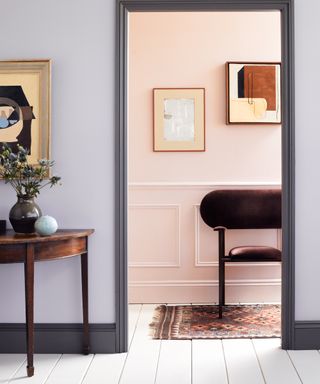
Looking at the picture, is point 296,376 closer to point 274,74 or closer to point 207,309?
point 207,309

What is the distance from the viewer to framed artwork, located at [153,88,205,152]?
5.25m

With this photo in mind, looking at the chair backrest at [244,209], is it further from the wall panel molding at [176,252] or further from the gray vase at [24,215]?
the gray vase at [24,215]

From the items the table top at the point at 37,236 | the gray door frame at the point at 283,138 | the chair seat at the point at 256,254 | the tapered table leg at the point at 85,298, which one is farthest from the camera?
the chair seat at the point at 256,254

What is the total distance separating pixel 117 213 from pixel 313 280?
126cm

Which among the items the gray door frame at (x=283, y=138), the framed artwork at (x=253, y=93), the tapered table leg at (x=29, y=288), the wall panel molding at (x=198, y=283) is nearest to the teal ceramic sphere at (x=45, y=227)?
the tapered table leg at (x=29, y=288)

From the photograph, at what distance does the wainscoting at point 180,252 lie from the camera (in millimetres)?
5262

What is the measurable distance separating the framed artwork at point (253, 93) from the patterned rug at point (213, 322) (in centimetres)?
159

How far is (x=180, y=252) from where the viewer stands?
529 cm

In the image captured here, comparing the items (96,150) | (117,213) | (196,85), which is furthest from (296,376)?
(196,85)

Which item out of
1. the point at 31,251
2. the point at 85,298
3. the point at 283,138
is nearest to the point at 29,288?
the point at 31,251

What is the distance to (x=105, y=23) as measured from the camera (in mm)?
3715

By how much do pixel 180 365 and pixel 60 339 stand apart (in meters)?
0.76

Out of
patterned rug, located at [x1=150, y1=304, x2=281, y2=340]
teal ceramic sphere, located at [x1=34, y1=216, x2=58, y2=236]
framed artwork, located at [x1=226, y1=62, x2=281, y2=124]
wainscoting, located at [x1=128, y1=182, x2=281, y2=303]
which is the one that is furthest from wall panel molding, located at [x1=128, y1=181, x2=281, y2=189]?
teal ceramic sphere, located at [x1=34, y1=216, x2=58, y2=236]

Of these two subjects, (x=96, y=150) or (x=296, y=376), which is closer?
(x=296, y=376)
